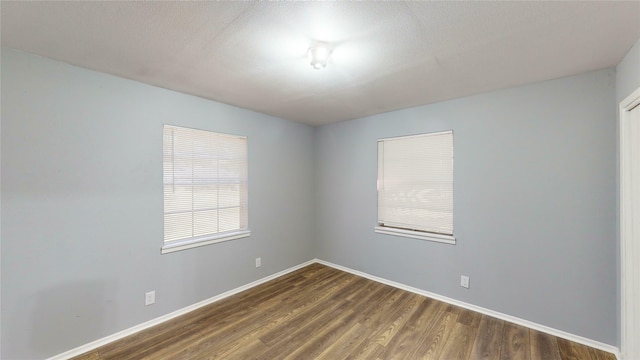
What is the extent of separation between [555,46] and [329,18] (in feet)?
5.35

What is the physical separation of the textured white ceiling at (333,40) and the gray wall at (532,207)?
11.7 inches

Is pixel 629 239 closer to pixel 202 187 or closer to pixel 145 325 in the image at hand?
pixel 202 187

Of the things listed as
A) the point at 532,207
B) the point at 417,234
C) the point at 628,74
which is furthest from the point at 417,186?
the point at 628,74

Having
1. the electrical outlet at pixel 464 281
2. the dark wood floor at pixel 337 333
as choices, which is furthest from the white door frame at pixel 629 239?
the electrical outlet at pixel 464 281

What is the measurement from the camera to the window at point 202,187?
260 cm

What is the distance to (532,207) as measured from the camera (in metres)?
2.38

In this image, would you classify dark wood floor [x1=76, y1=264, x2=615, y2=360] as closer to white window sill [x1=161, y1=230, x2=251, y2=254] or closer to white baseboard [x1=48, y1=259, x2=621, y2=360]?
white baseboard [x1=48, y1=259, x2=621, y2=360]

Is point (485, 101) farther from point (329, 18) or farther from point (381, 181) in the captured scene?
point (329, 18)

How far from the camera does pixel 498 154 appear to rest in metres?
2.57

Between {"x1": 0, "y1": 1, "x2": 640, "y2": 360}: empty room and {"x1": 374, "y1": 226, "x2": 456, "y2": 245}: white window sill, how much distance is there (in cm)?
3

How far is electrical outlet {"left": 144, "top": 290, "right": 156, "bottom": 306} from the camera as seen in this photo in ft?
7.84

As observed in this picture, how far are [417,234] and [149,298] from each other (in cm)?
307

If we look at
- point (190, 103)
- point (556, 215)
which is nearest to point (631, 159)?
point (556, 215)

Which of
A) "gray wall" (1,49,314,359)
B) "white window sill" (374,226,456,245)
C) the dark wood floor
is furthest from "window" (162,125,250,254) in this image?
"white window sill" (374,226,456,245)
